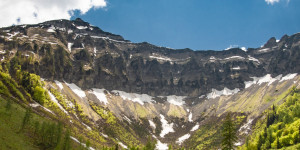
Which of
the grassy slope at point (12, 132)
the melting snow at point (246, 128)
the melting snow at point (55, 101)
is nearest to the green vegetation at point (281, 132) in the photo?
the melting snow at point (246, 128)

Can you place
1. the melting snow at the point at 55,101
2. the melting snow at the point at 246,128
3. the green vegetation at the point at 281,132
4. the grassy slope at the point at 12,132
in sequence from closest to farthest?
1. the grassy slope at the point at 12,132
2. the green vegetation at the point at 281,132
3. the melting snow at the point at 55,101
4. the melting snow at the point at 246,128

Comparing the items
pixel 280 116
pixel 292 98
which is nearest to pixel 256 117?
pixel 292 98

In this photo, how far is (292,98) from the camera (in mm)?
173000

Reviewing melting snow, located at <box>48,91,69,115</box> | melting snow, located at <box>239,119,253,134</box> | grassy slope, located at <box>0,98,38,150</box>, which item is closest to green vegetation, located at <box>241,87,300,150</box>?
melting snow, located at <box>239,119,253,134</box>

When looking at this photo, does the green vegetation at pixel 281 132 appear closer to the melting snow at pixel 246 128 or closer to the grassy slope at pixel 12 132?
the melting snow at pixel 246 128

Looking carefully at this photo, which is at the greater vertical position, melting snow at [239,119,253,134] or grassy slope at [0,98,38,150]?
melting snow at [239,119,253,134]

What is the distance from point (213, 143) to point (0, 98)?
157 meters

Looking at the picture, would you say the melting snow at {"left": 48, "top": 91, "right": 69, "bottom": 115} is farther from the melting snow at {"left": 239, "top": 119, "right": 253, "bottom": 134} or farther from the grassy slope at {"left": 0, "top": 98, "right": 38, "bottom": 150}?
the melting snow at {"left": 239, "top": 119, "right": 253, "bottom": 134}

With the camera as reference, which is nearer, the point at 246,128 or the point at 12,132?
the point at 12,132

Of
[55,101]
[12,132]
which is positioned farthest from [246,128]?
[12,132]

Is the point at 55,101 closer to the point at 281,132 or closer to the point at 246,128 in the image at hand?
the point at 281,132

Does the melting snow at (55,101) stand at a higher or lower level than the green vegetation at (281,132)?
higher

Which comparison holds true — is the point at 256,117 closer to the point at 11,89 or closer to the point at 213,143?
the point at 213,143

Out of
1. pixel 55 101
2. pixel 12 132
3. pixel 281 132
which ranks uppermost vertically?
pixel 55 101
